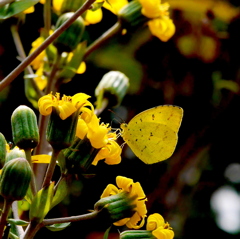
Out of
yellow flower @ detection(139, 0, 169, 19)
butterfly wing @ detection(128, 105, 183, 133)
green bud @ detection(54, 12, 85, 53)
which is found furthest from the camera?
yellow flower @ detection(139, 0, 169, 19)

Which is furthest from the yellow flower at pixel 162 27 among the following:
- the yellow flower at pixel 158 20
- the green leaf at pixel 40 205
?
Answer: the green leaf at pixel 40 205

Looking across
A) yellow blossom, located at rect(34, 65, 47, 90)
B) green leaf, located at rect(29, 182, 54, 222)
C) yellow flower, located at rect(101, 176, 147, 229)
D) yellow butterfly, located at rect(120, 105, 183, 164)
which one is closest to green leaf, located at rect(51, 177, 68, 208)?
green leaf, located at rect(29, 182, 54, 222)

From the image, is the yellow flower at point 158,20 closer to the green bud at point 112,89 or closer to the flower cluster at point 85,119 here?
the green bud at point 112,89

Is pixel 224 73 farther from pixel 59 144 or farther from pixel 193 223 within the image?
pixel 59 144

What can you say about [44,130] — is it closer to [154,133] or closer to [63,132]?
[154,133]

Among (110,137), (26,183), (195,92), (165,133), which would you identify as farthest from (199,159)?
(26,183)

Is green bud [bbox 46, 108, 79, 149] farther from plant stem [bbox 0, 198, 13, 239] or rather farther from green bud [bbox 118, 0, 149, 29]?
green bud [bbox 118, 0, 149, 29]
